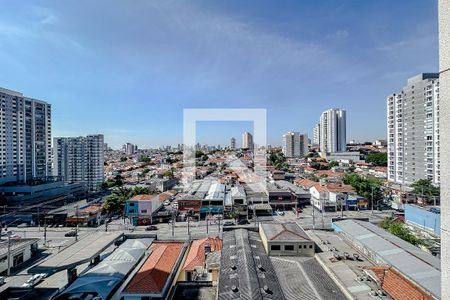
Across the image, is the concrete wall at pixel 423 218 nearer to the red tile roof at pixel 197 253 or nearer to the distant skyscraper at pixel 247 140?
the red tile roof at pixel 197 253

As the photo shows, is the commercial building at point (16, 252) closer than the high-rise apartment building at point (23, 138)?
Yes

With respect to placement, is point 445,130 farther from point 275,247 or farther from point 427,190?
point 427,190

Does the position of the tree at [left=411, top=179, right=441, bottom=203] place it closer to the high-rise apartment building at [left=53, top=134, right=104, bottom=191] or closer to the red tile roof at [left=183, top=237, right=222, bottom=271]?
the red tile roof at [left=183, top=237, right=222, bottom=271]

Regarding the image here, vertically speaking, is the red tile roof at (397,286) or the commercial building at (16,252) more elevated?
the red tile roof at (397,286)

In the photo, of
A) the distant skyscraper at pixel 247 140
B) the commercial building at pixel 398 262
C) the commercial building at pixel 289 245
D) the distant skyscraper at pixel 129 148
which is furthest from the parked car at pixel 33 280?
the distant skyscraper at pixel 129 148

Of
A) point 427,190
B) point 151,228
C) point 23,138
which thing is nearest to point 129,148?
point 23,138

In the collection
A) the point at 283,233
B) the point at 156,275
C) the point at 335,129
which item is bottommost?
the point at 156,275
